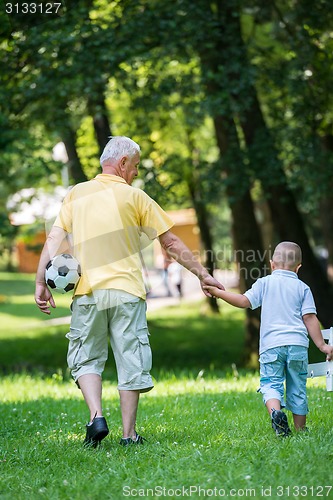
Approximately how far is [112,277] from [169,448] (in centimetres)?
123

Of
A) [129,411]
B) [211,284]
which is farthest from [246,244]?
[129,411]

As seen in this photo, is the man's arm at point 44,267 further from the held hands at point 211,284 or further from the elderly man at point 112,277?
the held hands at point 211,284

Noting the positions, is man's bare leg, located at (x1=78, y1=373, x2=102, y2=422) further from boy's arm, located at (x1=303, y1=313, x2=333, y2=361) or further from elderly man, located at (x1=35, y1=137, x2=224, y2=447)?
boy's arm, located at (x1=303, y1=313, x2=333, y2=361)

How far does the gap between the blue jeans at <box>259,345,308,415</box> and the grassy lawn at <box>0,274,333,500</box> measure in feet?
0.83

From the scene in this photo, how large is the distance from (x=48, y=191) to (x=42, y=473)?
18.0 meters

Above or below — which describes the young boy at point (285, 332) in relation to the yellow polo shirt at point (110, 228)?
below

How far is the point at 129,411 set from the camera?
5457mm

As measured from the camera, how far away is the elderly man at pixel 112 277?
18.0ft

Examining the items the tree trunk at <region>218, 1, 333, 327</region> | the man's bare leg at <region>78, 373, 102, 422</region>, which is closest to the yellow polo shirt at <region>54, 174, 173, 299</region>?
the man's bare leg at <region>78, 373, 102, 422</region>

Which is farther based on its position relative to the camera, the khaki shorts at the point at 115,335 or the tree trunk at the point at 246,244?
the tree trunk at the point at 246,244

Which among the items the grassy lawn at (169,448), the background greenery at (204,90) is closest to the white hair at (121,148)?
the grassy lawn at (169,448)

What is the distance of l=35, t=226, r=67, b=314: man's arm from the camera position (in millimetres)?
5598

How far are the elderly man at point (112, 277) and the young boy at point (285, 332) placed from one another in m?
0.36
